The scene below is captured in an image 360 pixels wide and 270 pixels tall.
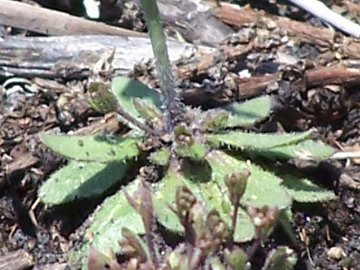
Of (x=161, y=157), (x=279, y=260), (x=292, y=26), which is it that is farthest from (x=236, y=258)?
(x=292, y=26)

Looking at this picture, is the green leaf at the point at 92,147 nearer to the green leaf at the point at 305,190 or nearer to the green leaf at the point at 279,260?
the green leaf at the point at 305,190

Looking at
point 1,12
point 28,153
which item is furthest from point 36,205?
point 1,12

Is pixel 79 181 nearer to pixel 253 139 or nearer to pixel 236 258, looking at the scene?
pixel 253 139

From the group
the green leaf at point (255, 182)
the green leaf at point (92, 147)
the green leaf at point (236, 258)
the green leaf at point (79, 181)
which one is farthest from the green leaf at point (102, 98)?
the green leaf at point (236, 258)

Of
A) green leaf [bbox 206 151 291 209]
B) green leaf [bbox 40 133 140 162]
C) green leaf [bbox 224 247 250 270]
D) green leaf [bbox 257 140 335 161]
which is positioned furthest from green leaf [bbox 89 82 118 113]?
green leaf [bbox 224 247 250 270]

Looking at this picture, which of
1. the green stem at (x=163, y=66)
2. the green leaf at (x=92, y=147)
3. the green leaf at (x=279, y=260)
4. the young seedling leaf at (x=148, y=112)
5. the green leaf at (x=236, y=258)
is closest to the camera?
the green leaf at (x=236, y=258)

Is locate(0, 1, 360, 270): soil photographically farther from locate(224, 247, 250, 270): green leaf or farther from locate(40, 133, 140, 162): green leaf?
locate(224, 247, 250, 270): green leaf

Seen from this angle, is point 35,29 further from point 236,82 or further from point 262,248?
point 262,248
